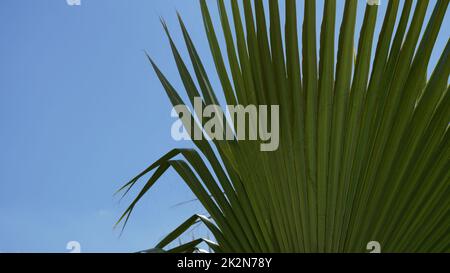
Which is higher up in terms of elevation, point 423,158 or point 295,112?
point 295,112

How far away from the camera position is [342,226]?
126 centimetres

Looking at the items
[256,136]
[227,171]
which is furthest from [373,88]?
[227,171]

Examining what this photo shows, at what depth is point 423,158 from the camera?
1269 mm

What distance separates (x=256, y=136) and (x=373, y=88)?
31 centimetres

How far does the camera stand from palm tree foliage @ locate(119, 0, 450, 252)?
49.6 inches

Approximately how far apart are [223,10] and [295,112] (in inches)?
15.9

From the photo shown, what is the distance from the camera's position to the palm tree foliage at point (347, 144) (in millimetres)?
1259

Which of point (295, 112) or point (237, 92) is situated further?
point (237, 92)

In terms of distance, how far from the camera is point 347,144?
128 centimetres

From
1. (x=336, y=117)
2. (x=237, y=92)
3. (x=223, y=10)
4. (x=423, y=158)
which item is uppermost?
(x=223, y=10)

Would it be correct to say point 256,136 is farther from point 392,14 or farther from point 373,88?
point 392,14

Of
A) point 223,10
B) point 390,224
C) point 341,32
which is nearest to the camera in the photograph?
point 390,224
